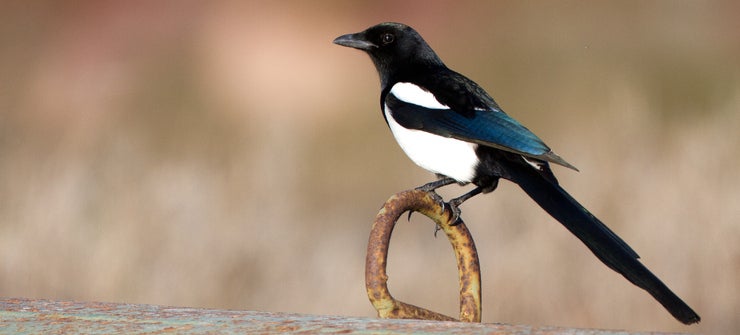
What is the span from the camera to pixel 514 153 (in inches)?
115

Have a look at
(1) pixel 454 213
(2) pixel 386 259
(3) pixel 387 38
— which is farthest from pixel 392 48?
(2) pixel 386 259

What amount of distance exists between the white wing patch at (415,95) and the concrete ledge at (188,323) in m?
1.48

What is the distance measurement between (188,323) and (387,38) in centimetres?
203

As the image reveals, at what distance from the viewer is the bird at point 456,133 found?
2.65 metres

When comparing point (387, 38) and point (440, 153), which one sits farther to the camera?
point (387, 38)

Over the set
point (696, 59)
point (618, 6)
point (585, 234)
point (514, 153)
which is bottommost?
point (585, 234)

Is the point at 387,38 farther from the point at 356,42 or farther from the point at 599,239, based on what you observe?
the point at 599,239

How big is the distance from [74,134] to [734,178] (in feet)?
7.34

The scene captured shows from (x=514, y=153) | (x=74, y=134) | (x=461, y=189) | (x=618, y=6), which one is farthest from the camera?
(x=618, y=6)

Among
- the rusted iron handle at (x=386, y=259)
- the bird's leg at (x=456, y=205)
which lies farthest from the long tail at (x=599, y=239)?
the rusted iron handle at (x=386, y=259)

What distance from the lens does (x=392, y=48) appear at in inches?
139

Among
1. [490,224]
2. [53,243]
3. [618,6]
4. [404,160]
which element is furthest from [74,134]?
[618,6]

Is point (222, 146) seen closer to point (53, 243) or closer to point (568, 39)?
point (53, 243)

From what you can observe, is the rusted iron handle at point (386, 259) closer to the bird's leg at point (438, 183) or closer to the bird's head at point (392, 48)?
the bird's leg at point (438, 183)
